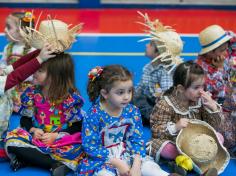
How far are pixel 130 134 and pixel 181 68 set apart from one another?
588 millimetres

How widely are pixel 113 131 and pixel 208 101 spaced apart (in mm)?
707

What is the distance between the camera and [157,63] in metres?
3.82

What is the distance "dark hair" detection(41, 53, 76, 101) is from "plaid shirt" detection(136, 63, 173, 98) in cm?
99

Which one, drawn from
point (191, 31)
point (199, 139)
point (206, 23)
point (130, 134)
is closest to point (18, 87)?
point (130, 134)

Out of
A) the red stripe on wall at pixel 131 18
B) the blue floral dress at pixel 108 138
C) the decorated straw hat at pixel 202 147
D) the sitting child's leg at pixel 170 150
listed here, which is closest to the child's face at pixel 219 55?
the decorated straw hat at pixel 202 147

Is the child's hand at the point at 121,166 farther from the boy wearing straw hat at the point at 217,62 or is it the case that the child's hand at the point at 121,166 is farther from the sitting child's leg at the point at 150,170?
the boy wearing straw hat at the point at 217,62

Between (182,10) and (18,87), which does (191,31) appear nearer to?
(182,10)

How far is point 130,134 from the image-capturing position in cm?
287

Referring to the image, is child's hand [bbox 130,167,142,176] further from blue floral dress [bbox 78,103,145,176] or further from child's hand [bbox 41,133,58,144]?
child's hand [bbox 41,133,58,144]

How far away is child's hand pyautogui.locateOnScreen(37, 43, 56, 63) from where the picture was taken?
2863 mm

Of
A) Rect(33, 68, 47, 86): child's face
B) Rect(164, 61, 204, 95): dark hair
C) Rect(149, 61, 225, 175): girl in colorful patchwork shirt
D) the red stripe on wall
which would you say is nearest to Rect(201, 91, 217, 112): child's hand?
Rect(149, 61, 225, 175): girl in colorful patchwork shirt

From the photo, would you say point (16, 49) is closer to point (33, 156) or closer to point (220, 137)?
point (33, 156)

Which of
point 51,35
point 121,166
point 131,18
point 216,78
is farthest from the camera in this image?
point 131,18

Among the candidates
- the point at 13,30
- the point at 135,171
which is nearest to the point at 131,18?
the point at 13,30
